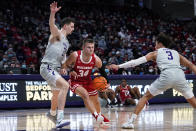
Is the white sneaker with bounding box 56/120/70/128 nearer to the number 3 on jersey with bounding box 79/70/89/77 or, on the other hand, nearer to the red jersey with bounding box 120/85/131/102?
the number 3 on jersey with bounding box 79/70/89/77

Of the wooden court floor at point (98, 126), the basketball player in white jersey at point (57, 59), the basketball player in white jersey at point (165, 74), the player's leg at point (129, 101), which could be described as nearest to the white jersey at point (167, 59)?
the basketball player in white jersey at point (165, 74)

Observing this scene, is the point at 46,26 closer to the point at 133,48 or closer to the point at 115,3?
the point at 133,48

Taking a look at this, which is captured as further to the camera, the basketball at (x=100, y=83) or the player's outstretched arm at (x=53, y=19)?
the basketball at (x=100, y=83)

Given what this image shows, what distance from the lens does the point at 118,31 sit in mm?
24359

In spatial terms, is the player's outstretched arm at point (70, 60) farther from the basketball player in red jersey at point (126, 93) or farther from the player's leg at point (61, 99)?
the basketball player in red jersey at point (126, 93)

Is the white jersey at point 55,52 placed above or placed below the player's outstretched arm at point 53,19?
below

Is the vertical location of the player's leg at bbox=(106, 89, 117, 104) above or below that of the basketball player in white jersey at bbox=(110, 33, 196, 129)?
below

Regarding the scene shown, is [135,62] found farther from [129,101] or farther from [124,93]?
[129,101]

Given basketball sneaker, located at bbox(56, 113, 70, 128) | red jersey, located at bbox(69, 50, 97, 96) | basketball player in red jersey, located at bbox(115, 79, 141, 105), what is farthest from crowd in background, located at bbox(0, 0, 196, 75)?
basketball sneaker, located at bbox(56, 113, 70, 128)

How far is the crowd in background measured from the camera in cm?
1712

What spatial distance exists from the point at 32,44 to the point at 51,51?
1176 centimetres

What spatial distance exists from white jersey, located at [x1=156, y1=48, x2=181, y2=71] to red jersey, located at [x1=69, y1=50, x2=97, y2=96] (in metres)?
1.32

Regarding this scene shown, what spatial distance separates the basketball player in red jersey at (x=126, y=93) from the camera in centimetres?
1477

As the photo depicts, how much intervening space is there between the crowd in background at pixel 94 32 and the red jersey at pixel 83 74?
670 centimetres
